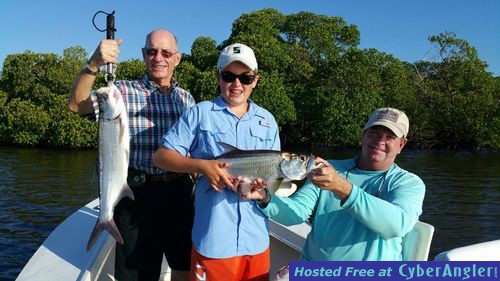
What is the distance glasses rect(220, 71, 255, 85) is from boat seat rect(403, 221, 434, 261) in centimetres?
160

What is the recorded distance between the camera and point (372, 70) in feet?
128

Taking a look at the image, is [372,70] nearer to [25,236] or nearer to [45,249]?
[25,236]

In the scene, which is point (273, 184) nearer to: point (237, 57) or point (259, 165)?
point (259, 165)

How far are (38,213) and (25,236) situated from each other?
9.94ft

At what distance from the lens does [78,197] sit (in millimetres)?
18391

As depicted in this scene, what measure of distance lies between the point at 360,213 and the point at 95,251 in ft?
9.60

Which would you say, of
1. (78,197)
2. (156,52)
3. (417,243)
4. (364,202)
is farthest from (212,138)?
(78,197)

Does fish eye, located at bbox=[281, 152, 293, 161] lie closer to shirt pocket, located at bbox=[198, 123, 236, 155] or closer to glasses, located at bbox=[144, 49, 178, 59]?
shirt pocket, located at bbox=[198, 123, 236, 155]

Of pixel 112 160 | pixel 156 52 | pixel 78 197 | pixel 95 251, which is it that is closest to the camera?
pixel 112 160

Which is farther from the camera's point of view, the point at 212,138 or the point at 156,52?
the point at 156,52

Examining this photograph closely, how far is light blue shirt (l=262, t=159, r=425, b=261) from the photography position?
9.48 ft

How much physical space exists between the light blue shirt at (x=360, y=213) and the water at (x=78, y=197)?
835 cm

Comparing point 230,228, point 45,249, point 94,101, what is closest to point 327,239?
point 230,228

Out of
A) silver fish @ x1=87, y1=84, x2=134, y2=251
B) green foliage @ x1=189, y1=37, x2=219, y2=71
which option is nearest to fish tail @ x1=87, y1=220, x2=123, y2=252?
silver fish @ x1=87, y1=84, x2=134, y2=251
